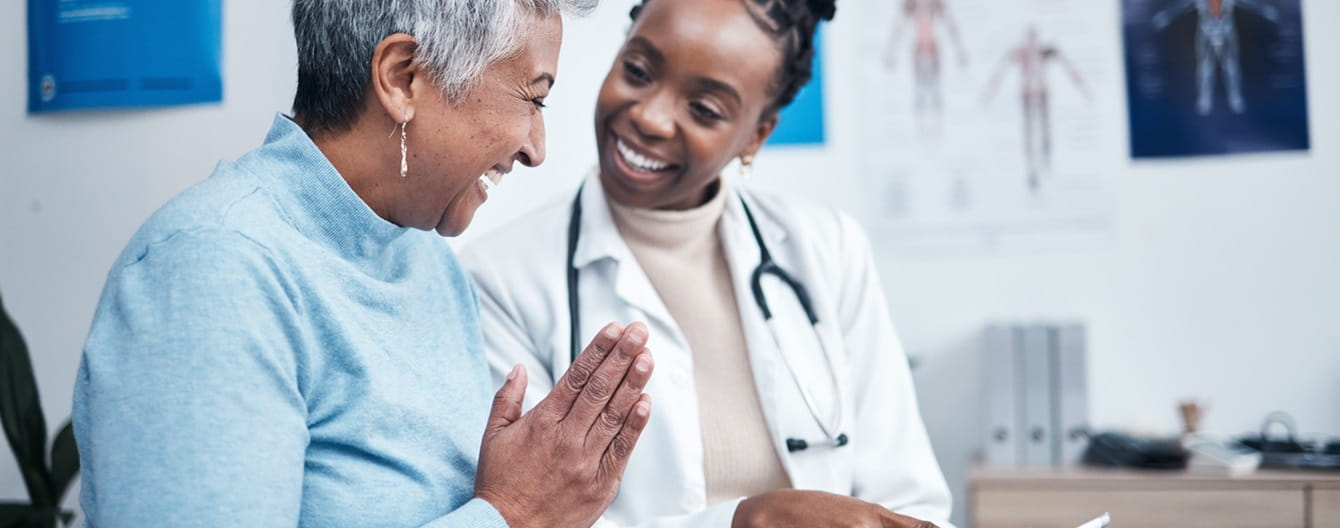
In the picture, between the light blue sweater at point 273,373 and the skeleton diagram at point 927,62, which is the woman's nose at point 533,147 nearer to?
the light blue sweater at point 273,373

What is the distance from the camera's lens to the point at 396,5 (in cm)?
101

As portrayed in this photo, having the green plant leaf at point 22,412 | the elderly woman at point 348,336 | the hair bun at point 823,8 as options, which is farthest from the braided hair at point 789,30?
the green plant leaf at point 22,412

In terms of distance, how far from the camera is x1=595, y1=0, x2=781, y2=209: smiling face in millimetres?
1510

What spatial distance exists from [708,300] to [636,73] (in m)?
0.35

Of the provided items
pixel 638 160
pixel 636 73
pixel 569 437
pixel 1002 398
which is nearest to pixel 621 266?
pixel 638 160

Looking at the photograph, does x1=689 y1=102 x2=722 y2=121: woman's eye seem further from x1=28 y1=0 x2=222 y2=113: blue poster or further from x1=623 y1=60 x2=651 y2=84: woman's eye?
x1=28 y1=0 x2=222 y2=113: blue poster

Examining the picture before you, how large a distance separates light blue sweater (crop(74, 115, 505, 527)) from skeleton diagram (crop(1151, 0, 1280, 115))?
224 cm

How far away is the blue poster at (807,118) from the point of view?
2832mm

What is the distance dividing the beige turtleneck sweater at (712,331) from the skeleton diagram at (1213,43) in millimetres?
1617

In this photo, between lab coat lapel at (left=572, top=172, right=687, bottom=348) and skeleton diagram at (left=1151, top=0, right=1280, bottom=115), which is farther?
skeleton diagram at (left=1151, top=0, right=1280, bottom=115)

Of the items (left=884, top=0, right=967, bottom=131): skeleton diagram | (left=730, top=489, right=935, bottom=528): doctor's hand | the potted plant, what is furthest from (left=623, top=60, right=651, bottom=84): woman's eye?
(left=884, top=0, right=967, bottom=131): skeleton diagram

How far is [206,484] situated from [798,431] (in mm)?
862

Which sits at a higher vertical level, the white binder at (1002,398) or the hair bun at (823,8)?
the hair bun at (823,8)

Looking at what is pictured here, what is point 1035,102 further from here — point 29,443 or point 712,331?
point 29,443
